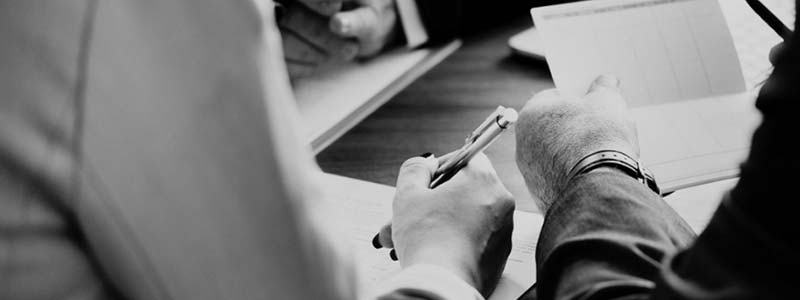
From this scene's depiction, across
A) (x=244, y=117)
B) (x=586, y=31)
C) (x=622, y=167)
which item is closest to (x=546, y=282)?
(x=622, y=167)

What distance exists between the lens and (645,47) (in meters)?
0.81

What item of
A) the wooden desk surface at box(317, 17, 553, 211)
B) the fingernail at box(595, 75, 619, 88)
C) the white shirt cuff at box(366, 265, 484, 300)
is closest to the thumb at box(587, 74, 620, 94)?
the fingernail at box(595, 75, 619, 88)

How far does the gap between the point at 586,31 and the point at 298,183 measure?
1.78 ft

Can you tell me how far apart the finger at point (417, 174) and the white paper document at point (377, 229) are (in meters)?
0.06

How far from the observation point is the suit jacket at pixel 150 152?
297 millimetres

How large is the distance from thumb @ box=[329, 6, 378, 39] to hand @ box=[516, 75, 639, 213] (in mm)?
361

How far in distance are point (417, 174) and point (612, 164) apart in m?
0.16

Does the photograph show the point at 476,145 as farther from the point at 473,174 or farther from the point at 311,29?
the point at 311,29

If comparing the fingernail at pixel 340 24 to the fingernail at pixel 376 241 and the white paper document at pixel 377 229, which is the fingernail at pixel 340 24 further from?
the fingernail at pixel 376 241

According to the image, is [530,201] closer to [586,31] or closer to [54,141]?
[586,31]

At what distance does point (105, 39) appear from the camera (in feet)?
0.97

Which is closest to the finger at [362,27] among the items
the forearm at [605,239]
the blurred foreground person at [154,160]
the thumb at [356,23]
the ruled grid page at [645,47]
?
the thumb at [356,23]

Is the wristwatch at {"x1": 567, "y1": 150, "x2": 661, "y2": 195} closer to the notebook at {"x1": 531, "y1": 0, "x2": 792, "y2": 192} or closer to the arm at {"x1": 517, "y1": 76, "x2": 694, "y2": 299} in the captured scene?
the arm at {"x1": 517, "y1": 76, "x2": 694, "y2": 299}

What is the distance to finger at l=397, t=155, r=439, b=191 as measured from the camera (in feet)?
2.03
